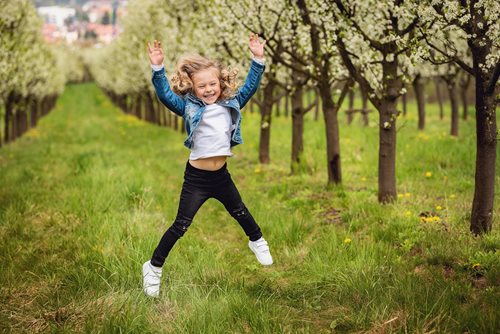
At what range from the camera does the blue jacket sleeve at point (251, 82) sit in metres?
4.39

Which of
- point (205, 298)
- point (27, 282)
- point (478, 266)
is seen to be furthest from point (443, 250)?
point (27, 282)

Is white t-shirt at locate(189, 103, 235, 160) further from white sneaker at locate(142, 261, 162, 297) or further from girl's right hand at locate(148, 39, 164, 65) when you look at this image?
white sneaker at locate(142, 261, 162, 297)

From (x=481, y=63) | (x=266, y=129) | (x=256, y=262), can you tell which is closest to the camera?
(x=481, y=63)

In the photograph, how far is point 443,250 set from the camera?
503 centimetres

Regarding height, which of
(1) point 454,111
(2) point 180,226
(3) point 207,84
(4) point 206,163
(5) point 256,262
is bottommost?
(5) point 256,262

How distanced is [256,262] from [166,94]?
2.32 m

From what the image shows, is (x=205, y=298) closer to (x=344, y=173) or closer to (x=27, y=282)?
(x=27, y=282)

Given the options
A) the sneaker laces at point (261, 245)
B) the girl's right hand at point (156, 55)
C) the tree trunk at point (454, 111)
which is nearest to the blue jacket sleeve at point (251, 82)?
the girl's right hand at point (156, 55)

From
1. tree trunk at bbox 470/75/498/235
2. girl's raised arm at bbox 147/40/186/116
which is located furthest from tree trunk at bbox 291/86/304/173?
girl's raised arm at bbox 147/40/186/116

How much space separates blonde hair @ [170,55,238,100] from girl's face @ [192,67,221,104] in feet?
0.12

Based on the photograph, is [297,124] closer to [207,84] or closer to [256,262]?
[256,262]

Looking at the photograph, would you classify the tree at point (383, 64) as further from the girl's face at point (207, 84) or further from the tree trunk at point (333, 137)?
→ the girl's face at point (207, 84)

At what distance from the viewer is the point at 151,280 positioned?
4.38 m

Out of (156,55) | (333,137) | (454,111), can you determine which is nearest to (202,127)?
(156,55)
